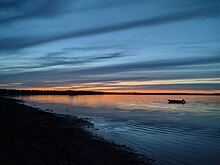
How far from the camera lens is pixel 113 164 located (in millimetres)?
13938

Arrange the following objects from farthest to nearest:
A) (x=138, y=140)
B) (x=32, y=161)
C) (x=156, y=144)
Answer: (x=138, y=140) → (x=156, y=144) → (x=32, y=161)

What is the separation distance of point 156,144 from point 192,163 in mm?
5720

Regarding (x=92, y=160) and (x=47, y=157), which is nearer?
(x=47, y=157)

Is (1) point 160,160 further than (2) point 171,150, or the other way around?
(2) point 171,150

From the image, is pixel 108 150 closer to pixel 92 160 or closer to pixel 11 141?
pixel 92 160

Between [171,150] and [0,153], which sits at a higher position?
[0,153]

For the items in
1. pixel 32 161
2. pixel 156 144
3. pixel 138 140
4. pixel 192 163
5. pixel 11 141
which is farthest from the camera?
pixel 138 140

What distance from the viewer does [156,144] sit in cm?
2144

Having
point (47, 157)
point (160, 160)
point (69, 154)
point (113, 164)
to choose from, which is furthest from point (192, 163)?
point (47, 157)

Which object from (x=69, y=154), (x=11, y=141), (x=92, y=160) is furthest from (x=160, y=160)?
(x=11, y=141)

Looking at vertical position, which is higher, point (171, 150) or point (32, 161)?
point (32, 161)

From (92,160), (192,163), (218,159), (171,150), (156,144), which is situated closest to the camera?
(92,160)

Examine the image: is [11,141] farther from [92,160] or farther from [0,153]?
[92,160]

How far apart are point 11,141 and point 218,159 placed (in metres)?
12.9
